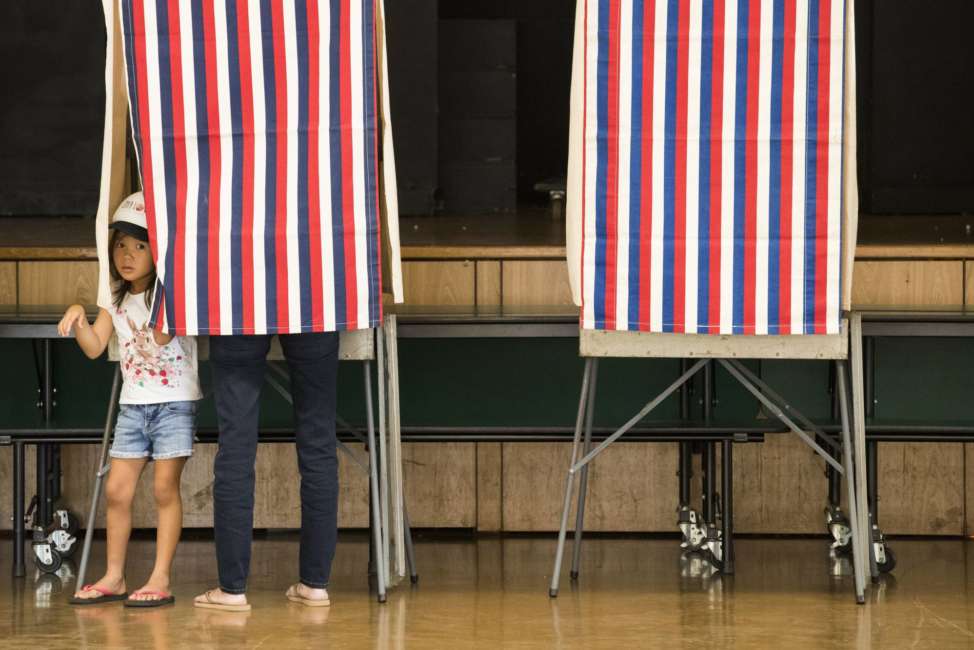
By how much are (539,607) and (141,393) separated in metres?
1.15

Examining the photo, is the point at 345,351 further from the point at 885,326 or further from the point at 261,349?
the point at 885,326

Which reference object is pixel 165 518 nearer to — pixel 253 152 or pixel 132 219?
pixel 132 219

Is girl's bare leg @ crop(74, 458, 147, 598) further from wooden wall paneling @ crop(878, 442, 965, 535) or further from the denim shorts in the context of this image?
wooden wall paneling @ crop(878, 442, 965, 535)

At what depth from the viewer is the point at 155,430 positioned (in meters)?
3.87

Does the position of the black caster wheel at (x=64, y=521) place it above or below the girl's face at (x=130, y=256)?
below

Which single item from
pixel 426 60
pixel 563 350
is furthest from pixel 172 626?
pixel 426 60

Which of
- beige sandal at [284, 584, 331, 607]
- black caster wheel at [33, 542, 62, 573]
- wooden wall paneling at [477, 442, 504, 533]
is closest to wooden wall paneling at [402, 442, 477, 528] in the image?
wooden wall paneling at [477, 442, 504, 533]

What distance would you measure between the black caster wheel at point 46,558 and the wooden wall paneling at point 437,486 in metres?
1.14

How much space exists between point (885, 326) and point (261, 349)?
165cm

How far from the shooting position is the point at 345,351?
3.89 metres

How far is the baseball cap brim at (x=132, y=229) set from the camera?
150 inches

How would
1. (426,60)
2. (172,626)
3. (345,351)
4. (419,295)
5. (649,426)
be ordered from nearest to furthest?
1. (172,626)
2. (345,351)
3. (649,426)
4. (419,295)
5. (426,60)

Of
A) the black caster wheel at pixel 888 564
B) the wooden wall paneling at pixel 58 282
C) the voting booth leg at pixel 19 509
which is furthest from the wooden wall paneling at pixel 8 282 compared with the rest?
the black caster wheel at pixel 888 564

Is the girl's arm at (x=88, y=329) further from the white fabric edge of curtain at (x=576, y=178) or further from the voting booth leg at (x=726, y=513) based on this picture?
the voting booth leg at (x=726, y=513)
